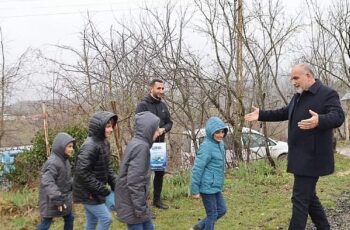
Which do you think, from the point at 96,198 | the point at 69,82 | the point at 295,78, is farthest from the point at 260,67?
the point at 96,198

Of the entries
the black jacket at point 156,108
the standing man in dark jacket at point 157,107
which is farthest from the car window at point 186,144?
the black jacket at point 156,108

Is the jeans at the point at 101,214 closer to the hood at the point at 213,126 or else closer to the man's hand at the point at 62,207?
the man's hand at the point at 62,207

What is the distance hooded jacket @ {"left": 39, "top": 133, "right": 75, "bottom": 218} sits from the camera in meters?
4.80

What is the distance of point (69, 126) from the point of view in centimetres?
894

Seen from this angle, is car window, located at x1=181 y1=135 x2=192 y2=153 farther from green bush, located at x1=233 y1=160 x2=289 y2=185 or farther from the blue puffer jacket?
the blue puffer jacket

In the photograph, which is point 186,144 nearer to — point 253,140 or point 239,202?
point 253,140

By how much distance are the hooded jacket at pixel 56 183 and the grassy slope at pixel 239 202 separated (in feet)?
3.62

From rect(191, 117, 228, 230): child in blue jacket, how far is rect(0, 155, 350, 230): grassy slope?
0.86m

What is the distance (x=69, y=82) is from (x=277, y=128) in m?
6.22

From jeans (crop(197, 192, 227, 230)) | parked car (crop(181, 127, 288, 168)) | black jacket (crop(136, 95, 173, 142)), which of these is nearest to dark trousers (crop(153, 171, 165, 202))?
black jacket (crop(136, 95, 173, 142))

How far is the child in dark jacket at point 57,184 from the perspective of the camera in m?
4.82

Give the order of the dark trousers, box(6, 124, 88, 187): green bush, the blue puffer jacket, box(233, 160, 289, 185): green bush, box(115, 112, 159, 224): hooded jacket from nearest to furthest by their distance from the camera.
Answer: box(115, 112, 159, 224): hooded jacket → the blue puffer jacket → the dark trousers → box(233, 160, 289, 185): green bush → box(6, 124, 88, 187): green bush

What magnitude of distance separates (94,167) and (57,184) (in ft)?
2.06

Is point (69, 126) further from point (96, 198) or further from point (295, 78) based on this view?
point (295, 78)
